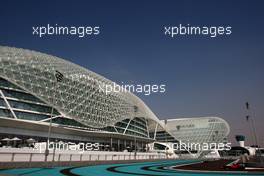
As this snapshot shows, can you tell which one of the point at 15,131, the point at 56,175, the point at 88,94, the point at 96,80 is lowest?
the point at 56,175

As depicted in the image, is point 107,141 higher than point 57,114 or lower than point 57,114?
lower

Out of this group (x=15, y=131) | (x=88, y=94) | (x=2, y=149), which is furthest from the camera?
(x=88, y=94)

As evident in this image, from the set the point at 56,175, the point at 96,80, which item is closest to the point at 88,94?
the point at 96,80

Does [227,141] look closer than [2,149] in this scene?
No

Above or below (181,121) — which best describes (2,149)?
below

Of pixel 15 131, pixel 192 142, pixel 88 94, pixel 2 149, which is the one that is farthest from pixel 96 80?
pixel 192 142

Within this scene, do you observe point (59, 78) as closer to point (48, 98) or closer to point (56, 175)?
point (56, 175)

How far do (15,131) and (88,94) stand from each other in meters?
24.2

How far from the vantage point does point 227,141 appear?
555ft

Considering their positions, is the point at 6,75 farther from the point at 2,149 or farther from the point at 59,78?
the point at 59,78

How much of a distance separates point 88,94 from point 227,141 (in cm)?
11383

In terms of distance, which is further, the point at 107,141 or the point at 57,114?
the point at 107,141

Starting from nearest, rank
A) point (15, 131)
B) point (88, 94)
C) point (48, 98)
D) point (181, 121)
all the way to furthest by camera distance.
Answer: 1. point (15, 131)
2. point (48, 98)
3. point (88, 94)
4. point (181, 121)

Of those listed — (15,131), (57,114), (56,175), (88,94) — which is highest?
(88,94)
